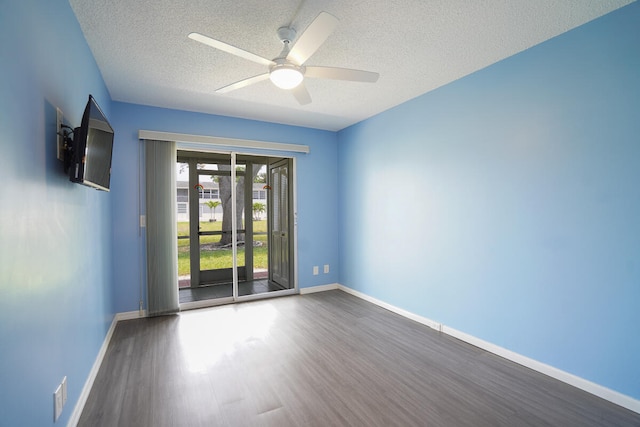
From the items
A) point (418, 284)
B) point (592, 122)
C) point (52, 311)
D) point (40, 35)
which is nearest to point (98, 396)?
point (52, 311)

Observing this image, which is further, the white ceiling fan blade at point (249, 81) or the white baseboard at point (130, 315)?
the white baseboard at point (130, 315)

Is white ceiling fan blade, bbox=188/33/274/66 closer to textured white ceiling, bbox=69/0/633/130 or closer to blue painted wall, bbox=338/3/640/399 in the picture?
textured white ceiling, bbox=69/0/633/130

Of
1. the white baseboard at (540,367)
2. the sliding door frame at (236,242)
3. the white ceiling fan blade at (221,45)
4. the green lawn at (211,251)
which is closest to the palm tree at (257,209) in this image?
the green lawn at (211,251)

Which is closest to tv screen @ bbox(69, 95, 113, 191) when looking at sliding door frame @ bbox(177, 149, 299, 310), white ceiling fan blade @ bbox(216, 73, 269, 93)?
white ceiling fan blade @ bbox(216, 73, 269, 93)

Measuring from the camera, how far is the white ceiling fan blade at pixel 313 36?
1594 mm

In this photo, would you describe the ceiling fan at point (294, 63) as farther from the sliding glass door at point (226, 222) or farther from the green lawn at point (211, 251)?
the green lawn at point (211, 251)

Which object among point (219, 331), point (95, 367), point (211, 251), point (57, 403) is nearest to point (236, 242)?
point (211, 251)

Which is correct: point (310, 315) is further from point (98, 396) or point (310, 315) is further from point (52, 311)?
point (52, 311)

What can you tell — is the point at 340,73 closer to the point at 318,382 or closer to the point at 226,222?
the point at 318,382

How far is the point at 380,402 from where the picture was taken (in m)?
2.03

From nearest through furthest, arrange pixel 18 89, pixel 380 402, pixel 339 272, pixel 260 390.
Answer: pixel 18 89, pixel 380 402, pixel 260 390, pixel 339 272

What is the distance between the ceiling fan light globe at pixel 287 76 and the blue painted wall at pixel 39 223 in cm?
125


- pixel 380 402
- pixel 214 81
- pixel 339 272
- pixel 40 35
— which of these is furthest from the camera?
pixel 339 272

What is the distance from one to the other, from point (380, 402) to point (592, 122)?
250 cm
